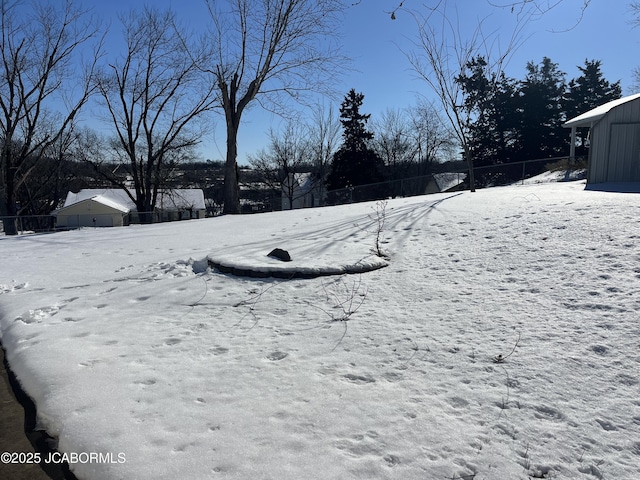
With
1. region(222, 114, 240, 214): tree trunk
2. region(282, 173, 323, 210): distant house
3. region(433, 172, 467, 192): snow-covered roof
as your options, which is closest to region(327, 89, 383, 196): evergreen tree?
region(282, 173, 323, 210): distant house

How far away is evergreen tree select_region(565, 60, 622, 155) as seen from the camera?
3566cm

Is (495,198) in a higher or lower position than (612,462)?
higher

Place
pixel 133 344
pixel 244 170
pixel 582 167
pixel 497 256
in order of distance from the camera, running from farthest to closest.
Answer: pixel 244 170 < pixel 582 167 < pixel 497 256 < pixel 133 344

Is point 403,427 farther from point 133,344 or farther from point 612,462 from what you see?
point 133,344

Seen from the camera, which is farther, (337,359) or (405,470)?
(337,359)

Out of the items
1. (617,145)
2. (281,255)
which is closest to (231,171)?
(281,255)

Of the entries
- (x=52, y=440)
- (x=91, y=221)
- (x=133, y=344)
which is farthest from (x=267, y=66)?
(x=91, y=221)

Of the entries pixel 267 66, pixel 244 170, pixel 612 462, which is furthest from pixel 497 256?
pixel 244 170

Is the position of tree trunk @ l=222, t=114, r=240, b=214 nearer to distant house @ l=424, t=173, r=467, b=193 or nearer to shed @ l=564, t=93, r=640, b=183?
distant house @ l=424, t=173, r=467, b=193

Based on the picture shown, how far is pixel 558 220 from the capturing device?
698 centimetres

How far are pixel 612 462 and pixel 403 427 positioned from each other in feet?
3.91

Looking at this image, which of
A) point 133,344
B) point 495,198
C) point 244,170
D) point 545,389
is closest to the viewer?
point 545,389

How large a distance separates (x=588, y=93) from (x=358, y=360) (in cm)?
4319

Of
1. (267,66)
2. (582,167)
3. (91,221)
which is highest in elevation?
(267,66)
